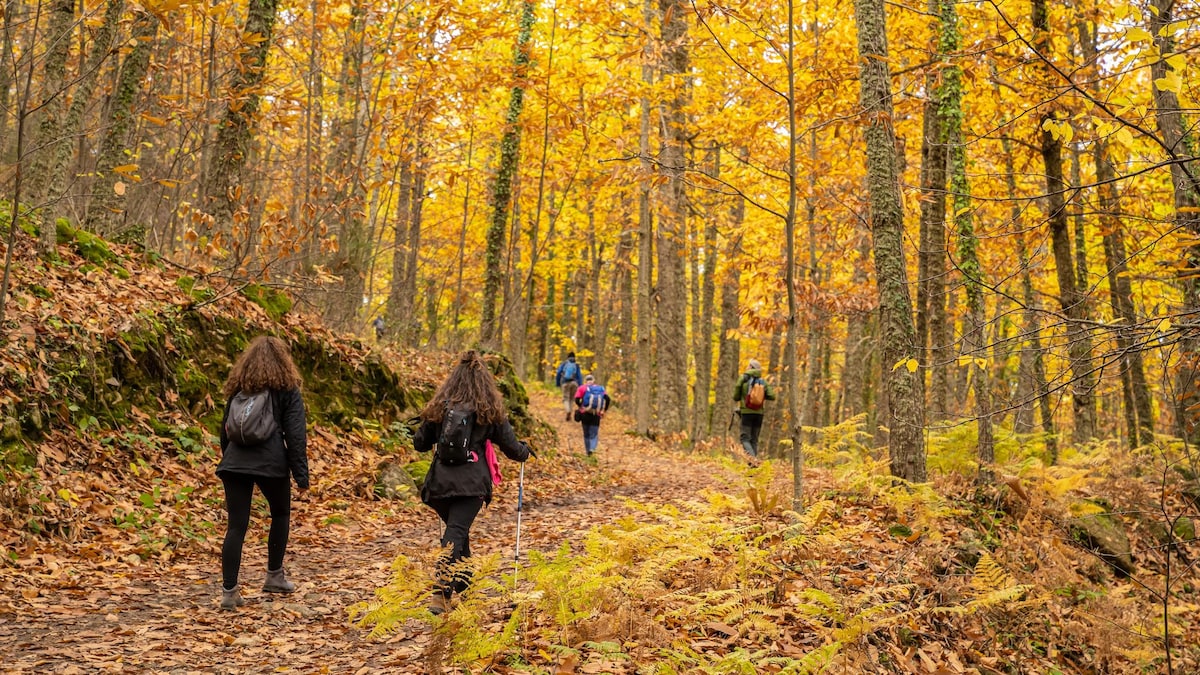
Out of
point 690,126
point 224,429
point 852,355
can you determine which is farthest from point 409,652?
point 852,355

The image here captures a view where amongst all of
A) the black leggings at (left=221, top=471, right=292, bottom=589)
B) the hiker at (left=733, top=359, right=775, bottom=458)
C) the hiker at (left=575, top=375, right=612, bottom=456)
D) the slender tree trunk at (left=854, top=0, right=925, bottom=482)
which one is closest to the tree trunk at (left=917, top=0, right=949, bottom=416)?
the slender tree trunk at (left=854, top=0, right=925, bottom=482)

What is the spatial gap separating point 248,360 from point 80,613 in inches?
79.0

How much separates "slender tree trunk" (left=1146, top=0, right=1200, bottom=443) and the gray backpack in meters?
5.56

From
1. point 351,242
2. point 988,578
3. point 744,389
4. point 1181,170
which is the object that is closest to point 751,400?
point 744,389

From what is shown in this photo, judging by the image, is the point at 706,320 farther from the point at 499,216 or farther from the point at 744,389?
the point at 499,216

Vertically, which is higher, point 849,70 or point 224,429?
point 849,70

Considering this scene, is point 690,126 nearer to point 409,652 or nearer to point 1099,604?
point 1099,604

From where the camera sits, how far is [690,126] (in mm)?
16234

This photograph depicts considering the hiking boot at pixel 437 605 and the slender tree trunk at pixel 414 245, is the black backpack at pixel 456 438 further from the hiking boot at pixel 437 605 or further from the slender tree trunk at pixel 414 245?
the slender tree trunk at pixel 414 245

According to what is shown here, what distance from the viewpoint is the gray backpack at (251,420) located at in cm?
575

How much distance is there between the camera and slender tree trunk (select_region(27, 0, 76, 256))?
801cm

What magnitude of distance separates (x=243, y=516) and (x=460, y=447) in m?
1.75

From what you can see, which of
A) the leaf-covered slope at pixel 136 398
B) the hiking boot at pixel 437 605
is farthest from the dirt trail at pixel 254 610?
the leaf-covered slope at pixel 136 398

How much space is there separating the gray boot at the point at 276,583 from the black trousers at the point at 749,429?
10.3 m
